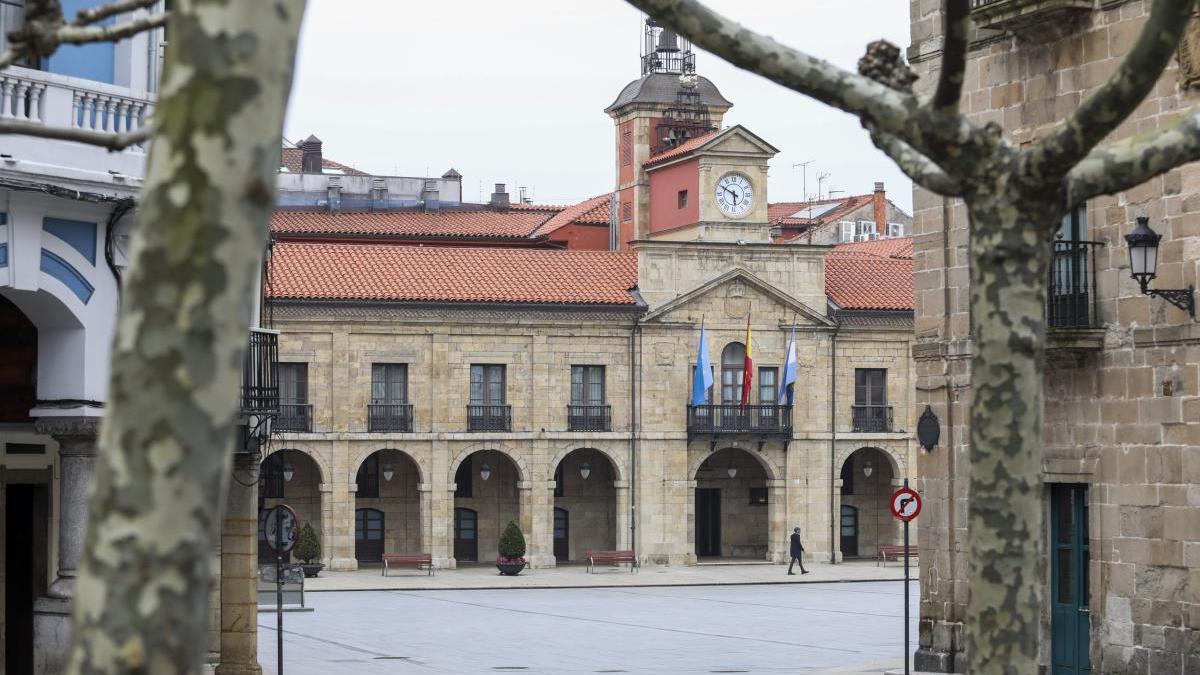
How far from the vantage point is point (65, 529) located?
49.3 feet

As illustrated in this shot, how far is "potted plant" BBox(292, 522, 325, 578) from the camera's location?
4528cm

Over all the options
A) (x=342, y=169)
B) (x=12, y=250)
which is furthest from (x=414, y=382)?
(x=12, y=250)

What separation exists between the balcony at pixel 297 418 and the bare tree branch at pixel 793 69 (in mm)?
39120

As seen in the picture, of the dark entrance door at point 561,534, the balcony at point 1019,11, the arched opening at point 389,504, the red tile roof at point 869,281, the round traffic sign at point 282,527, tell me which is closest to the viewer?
the balcony at point 1019,11

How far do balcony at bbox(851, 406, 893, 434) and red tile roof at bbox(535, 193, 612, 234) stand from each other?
13899 millimetres

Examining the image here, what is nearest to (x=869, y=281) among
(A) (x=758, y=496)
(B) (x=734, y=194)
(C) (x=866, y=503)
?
(B) (x=734, y=194)

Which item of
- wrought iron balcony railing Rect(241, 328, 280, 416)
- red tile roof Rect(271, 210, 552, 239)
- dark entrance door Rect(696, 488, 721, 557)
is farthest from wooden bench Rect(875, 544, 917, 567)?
wrought iron balcony railing Rect(241, 328, 280, 416)

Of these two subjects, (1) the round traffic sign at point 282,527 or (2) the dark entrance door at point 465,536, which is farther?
(2) the dark entrance door at point 465,536

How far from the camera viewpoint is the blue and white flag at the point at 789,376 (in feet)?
163

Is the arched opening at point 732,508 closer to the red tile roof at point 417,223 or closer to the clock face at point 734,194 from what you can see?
the clock face at point 734,194

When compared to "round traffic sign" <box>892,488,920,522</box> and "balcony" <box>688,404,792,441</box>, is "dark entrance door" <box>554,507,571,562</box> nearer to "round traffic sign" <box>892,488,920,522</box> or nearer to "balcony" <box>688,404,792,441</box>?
"balcony" <box>688,404,792,441</box>

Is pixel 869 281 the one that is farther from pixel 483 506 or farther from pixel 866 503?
pixel 483 506

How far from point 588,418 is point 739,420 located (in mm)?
4149

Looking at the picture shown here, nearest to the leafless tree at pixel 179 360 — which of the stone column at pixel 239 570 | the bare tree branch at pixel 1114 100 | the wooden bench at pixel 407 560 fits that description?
the bare tree branch at pixel 1114 100
